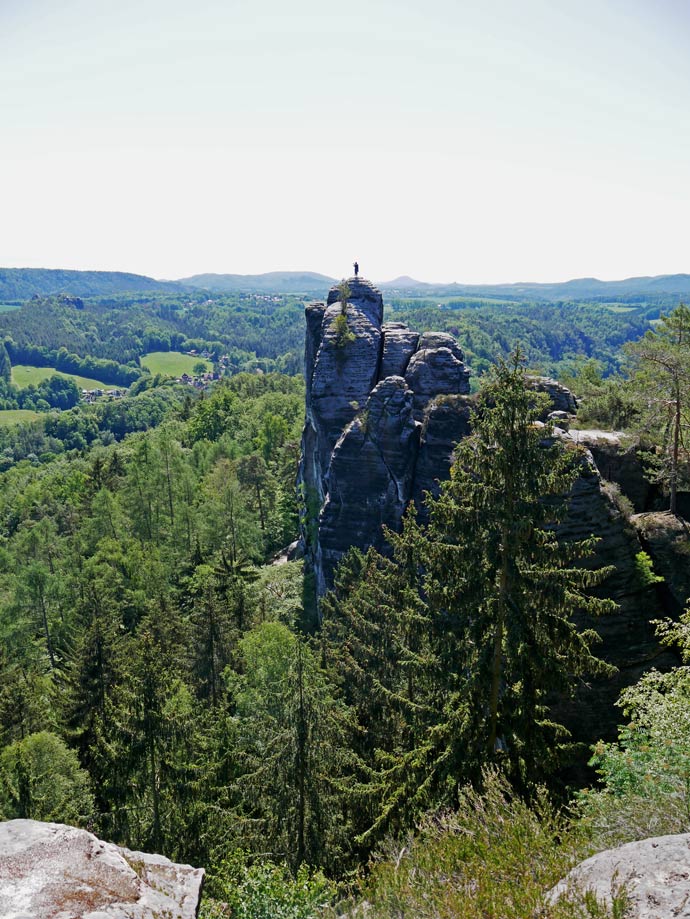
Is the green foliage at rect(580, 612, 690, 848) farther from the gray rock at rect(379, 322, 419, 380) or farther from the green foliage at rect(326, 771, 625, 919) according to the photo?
the gray rock at rect(379, 322, 419, 380)

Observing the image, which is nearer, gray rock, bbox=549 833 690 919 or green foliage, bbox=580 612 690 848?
gray rock, bbox=549 833 690 919

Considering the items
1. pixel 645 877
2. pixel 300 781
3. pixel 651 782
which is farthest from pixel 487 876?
pixel 300 781

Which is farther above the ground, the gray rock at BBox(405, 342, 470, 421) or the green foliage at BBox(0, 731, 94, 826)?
the gray rock at BBox(405, 342, 470, 421)

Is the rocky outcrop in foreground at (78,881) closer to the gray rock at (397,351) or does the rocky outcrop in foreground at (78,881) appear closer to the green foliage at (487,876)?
the green foliage at (487,876)

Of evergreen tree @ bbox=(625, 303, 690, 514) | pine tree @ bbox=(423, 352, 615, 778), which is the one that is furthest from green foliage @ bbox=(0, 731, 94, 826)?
evergreen tree @ bbox=(625, 303, 690, 514)

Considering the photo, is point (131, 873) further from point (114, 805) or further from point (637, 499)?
point (637, 499)

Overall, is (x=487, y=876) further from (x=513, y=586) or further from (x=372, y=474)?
(x=372, y=474)

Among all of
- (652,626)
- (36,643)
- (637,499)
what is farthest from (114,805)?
(36,643)

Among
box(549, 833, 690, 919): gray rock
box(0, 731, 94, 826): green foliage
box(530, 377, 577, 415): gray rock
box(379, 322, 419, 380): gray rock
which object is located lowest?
box(0, 731, 94, 826): green foliage

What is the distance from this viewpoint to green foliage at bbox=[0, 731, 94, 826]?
1984 cm

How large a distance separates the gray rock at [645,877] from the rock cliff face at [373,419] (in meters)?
20.4

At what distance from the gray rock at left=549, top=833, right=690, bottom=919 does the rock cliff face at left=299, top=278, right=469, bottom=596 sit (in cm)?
2041

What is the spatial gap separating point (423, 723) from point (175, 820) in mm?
10595

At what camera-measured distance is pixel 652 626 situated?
→ 17.8 m
